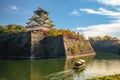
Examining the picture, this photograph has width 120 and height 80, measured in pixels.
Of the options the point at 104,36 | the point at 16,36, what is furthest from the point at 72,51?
the point at 104,36

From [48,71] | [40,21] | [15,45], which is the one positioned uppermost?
[40,21]

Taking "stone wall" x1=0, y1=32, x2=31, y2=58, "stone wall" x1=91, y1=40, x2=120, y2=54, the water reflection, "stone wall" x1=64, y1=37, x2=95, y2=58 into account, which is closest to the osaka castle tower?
"stone wall" x1=64, y1=37, x2=95, y2=58

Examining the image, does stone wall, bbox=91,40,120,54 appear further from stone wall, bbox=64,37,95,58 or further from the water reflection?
the water reflection

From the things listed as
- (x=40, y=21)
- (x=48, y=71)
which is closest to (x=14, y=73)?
(x=48, y=71)

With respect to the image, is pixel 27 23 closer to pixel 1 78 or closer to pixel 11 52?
pixel 11 52

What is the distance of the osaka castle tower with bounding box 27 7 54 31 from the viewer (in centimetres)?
4904

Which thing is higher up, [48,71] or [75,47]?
[75,47]

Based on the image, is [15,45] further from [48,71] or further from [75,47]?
[48,71]

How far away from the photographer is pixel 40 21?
5031cm

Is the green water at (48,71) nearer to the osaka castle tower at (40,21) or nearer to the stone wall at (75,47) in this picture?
the stone wall at (75,47)

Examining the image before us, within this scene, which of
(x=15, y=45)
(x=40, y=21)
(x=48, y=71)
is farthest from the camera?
(x=40, y=21)


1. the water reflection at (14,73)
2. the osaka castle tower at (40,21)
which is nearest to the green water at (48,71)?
the water reflection at (14,73)

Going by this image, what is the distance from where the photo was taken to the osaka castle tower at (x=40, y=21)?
161 ft

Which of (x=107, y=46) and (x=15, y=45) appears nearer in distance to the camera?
(x=15, y=45)
